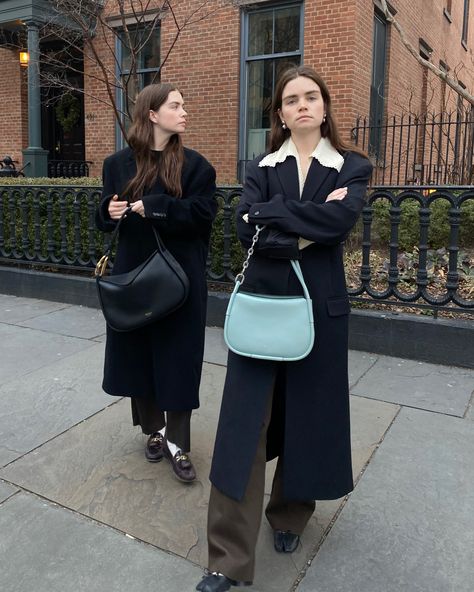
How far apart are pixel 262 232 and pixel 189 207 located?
715 mm

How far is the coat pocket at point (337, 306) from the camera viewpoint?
2082 mm

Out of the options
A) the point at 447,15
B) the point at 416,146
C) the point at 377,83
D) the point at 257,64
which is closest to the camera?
the point at 257,64

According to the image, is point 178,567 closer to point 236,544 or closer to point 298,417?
point 236,544

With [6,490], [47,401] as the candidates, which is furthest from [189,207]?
[47,401]

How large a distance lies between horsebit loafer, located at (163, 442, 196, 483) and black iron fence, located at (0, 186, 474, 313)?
261cm

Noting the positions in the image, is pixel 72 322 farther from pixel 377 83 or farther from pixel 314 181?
pixel 377 83

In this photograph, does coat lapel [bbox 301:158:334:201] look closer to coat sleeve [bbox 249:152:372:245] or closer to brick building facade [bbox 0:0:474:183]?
coat sleeve [bbox 249:152:372:245]

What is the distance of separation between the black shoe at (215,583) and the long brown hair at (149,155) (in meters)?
1.64

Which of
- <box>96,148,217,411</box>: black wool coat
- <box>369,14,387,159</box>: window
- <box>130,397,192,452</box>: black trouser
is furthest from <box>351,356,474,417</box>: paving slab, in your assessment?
<box>369,14,387,159</box>: window

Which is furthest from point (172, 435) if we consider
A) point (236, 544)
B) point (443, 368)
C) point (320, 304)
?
point (443, 368)

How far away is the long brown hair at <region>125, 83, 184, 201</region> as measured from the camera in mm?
2674

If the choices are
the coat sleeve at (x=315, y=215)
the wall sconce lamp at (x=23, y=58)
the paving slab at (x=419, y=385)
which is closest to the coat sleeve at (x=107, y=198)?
the coat sleeve at (x=315, y=215)

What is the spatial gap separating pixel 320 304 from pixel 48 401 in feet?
8.04

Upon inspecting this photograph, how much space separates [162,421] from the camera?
121 inches
